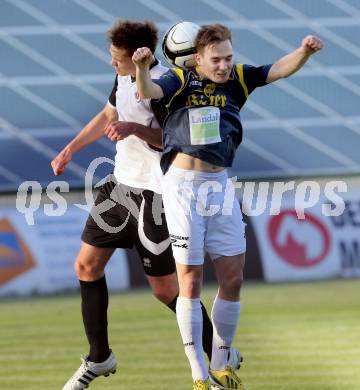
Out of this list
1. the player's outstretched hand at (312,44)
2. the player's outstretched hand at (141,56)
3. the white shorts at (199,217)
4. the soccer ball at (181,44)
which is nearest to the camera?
the player's outstretched hand at (141,56)

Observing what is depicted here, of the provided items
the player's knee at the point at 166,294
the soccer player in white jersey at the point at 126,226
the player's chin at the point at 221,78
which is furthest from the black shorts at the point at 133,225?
the player's chin at the point at 221,78

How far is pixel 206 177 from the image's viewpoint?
686 centimetres

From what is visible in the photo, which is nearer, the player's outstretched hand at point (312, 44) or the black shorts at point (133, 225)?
the player's outstretched hand at point (312, 44)

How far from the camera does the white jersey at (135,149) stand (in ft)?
23.9

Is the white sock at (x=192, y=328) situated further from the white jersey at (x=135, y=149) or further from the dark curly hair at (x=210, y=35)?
the dark curly hair at (x=210, y=35)

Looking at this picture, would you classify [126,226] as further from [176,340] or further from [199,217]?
[176,340]

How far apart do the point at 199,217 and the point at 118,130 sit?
659 millimetres

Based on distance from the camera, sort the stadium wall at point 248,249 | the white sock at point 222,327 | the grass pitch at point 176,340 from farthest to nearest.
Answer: the stadium wall at point 248,249, the grass pitch at point 176,340, the white sock at point 222,327

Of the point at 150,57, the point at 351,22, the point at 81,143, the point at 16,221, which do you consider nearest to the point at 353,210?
the point at 16,221

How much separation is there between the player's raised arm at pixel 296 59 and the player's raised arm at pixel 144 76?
2.23 ft

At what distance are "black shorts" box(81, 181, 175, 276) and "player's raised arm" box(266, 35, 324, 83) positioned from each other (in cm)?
109

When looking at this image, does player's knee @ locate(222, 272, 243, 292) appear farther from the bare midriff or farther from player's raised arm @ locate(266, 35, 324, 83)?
player's raised arm @ locate(266, 35, 324, 83)

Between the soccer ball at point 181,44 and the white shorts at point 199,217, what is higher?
the soccer ball at point 181,44

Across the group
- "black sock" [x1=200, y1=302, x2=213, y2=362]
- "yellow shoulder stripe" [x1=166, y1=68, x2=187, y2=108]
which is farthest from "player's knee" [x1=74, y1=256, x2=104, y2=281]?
"yellow shoulder stripe" [x1=166, y1=68, x2=187, y2=108]
